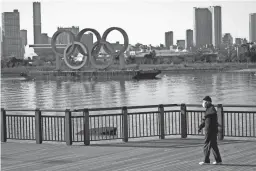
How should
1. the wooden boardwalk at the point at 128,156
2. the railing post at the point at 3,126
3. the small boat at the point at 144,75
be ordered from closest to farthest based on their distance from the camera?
1. the wooden boardwalk at the point at 128,156
2. the railing post at the point at 3,126
3. the small boat at the point at 144,75

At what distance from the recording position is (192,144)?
15.0 metres

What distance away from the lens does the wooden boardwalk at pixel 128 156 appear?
12.1 metres

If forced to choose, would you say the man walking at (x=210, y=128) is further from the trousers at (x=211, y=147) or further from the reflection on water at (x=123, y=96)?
the reflection on water at (x=123, y=96)

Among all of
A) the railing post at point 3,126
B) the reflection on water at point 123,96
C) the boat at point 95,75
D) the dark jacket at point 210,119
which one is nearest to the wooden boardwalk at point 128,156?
the railing post at point 3,126

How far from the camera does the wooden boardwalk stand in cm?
1212

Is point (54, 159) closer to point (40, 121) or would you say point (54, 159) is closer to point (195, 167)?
point (40, 121)

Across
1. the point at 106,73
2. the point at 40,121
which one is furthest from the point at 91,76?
the point at 40,121

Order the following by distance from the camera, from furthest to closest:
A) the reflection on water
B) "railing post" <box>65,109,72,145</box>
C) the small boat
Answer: the small boat → the reflection on water → "railing post" <box>65,109,72,145</box>

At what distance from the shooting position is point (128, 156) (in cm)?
1352

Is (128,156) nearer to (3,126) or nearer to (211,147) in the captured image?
(211,147)

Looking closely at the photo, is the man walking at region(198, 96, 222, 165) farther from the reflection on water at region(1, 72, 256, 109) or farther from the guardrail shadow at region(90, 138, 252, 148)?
the reflection on water at region(1, 72, 256, 109)

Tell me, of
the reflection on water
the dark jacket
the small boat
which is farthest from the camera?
the small boat

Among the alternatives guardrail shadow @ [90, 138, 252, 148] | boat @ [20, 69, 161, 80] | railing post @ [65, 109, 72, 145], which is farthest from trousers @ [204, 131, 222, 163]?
boat @ [20, 69, 161, 80]

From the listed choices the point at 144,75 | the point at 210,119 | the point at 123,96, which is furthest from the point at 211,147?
the point at 144,75
